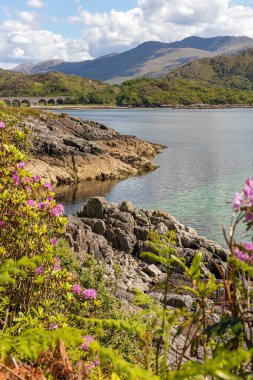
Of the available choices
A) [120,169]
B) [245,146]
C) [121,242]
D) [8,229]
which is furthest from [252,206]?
[245,146]

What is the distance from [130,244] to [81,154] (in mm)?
40885

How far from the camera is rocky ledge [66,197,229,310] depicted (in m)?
24.2

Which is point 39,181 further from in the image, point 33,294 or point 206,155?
point 206,155

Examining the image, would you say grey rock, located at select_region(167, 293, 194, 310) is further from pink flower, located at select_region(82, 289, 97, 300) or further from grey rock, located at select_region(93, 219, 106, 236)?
pink flower, located at select_region(82, 289, 97, 300)

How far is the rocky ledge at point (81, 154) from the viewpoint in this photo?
6400 centimetres

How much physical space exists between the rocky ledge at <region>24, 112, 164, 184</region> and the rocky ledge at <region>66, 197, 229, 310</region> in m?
23.7

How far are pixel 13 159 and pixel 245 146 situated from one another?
301 ft

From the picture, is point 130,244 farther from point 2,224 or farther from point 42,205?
point 2,224

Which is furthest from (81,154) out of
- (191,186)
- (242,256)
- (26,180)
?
(242,256)

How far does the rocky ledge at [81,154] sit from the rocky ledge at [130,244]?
23.7 metres

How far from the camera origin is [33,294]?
8.05 m

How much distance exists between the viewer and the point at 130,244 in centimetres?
2983

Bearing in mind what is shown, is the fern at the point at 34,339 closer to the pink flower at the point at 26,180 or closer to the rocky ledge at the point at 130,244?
the pink flower at the point at 26,180

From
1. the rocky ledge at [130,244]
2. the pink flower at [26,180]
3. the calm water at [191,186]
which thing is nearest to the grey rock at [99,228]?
the rocky ledge at [130,244]
